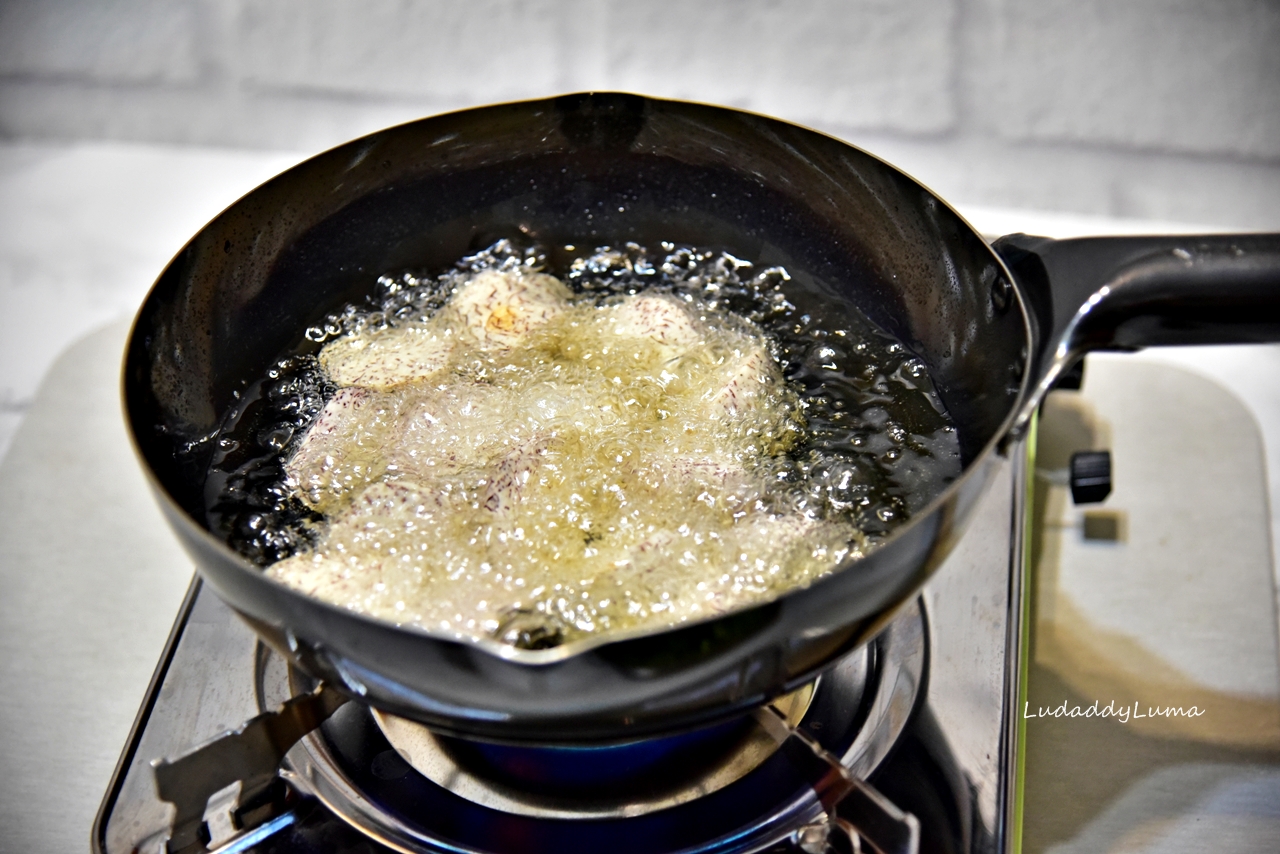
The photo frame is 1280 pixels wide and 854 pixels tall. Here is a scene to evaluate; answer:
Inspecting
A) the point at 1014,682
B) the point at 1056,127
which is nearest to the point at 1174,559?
the point at 1014,682

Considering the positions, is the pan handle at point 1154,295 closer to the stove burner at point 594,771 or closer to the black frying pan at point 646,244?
the black frying pan at point 646,244

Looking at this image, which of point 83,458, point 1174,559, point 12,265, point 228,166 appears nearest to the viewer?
point 1174,559

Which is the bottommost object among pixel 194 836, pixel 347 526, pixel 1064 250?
pixel 194 836

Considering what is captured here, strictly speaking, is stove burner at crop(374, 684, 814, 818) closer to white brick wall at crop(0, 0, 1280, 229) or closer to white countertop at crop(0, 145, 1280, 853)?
white countertop at crop(0, 145, 1280, 853)

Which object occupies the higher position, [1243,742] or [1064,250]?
[1064,250]

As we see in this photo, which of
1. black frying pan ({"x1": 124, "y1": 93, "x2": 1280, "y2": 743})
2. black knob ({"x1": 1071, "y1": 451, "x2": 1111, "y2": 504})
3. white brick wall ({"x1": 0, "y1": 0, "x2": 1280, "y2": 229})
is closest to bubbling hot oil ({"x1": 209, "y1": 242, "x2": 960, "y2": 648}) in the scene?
black frying pan ({"x1": 124, "y1": 93, "x2": 1280, "y2": 743})

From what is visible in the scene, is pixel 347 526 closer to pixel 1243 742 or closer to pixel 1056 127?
pixel 1243 742
